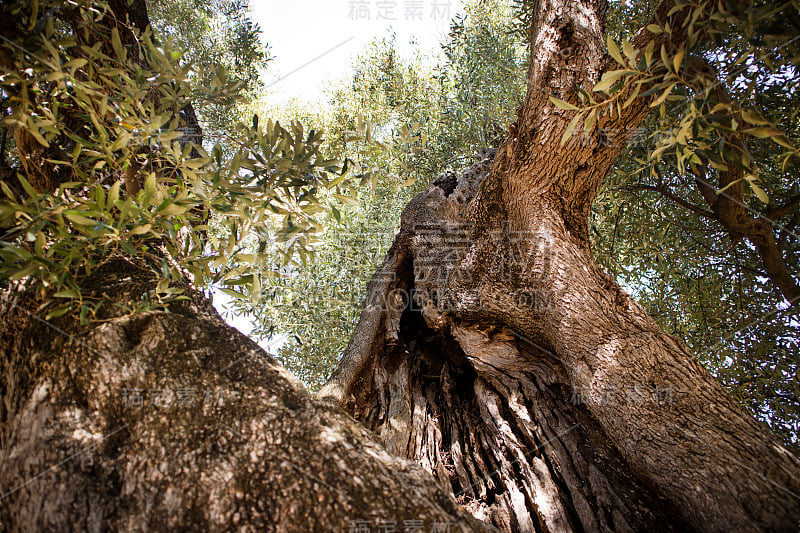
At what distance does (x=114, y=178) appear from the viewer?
2.41 meters

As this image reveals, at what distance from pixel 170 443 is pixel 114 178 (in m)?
1.65

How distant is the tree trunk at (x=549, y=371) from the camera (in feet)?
6.35

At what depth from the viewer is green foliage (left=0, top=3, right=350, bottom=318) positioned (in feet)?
4.98

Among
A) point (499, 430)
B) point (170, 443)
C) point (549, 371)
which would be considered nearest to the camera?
point (170, 443)

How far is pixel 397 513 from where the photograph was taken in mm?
1453

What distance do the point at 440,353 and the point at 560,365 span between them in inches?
47.0

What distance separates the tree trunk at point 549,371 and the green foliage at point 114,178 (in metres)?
1.55

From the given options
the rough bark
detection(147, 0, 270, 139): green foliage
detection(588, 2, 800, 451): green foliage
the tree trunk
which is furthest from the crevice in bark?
detection(147, 0, 270, 139): green foliage

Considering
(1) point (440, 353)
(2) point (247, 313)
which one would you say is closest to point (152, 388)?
(1) point (440, 353)

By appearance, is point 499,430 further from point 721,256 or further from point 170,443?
point 721,256

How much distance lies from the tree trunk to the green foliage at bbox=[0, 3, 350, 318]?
1.55 m

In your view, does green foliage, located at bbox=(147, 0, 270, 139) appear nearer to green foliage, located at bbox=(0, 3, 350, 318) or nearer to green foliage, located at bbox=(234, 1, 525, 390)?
green foliage, located at bbox=(234, 1, 525, 390)

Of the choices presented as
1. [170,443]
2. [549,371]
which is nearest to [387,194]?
[549,371]

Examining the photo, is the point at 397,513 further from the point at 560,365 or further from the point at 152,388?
the point at 560,365
